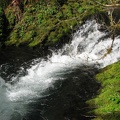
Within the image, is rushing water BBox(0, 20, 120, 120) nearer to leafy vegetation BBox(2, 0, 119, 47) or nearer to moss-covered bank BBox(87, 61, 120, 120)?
moss-covered bank BBox(87, 61, 120, 120)

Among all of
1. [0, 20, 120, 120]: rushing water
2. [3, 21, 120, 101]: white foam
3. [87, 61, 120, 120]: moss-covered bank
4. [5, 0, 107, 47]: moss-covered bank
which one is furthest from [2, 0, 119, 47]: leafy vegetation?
[87, 61, 120, 120]: moss-covered bank

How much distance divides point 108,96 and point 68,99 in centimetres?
220

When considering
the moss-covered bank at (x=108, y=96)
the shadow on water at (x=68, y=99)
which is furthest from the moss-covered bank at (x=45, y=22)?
the moss-covered bank at (x=108, y=96)

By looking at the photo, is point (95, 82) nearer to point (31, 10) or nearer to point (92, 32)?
point (92, 32)

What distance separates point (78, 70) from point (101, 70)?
60.1 inches

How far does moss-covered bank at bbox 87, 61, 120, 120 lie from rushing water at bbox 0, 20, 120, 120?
1.90ft

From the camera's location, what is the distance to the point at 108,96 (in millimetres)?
13625

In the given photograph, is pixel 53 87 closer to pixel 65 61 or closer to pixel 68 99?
pixel 68 99

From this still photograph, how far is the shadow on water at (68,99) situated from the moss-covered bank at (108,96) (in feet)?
1.28

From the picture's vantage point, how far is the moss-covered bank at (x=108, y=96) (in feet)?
40.6

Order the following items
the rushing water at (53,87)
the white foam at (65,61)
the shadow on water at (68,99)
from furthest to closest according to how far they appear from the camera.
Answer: the white foam at (65,61) < the rushing water at (53,87) < the shadow on water at (68,99)

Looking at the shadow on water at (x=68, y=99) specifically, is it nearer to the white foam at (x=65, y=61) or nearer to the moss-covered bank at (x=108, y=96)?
the moss-covered bank at (x=108, y=96)

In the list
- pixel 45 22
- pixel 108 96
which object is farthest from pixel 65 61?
pixel 108 96

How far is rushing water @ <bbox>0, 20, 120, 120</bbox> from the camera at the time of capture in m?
13.9
